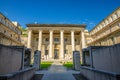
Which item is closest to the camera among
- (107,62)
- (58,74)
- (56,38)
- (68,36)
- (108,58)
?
(108,58)

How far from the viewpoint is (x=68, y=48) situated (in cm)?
4503

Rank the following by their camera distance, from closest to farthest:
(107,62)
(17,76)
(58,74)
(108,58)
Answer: (17,76), (108,58), (107,62), (58,74)

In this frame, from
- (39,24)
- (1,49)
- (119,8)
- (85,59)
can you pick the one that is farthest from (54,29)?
(1,49)

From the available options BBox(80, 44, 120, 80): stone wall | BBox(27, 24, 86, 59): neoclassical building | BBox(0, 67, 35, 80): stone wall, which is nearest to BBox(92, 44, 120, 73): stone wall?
BBox(80, 44, 120, 80): stone wall

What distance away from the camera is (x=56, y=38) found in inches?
1810

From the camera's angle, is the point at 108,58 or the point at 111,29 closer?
the point at 108,58

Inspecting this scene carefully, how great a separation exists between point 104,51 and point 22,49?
592cm

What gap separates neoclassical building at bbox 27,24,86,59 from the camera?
4031 centimetres

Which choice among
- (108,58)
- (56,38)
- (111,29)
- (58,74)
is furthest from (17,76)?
(56,38)

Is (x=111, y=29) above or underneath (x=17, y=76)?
above

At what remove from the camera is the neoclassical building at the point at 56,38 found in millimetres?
40312

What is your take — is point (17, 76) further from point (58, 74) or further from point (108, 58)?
point (58, 74)

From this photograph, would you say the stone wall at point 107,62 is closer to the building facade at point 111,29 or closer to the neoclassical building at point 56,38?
the building facade at point 111,29

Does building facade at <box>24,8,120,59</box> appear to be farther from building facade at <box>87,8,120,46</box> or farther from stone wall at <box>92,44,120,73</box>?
stone wall at <box>92,44,120,73</box>
